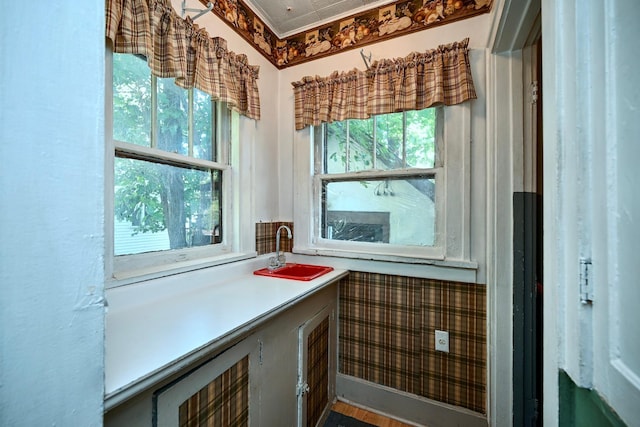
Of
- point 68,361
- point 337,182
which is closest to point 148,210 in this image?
point 68,361

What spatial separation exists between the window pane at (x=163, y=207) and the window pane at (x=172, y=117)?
0.13 meters

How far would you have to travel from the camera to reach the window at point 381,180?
1.72m

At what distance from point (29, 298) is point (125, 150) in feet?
3.35

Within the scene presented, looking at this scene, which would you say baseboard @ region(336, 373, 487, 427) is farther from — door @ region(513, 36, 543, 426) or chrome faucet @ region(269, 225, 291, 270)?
chrome faucet @ region(269, 225, 291, 270)

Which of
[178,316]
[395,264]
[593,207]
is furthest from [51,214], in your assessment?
[395,264]

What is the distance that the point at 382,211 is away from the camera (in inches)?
73.1

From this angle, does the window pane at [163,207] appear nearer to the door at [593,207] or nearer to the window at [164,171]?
the window at [164,171]

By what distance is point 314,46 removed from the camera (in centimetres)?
200

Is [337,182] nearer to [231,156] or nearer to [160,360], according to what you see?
[231,156]

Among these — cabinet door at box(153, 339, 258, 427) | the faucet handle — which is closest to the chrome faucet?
the faucet handle

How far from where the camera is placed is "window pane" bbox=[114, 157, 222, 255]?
1.21 meters

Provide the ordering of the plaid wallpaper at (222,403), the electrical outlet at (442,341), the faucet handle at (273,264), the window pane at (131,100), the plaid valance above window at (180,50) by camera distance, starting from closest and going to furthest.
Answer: the plaid wallpaper at (222,403) < the plaid valance above window at (180,50) < the window pane at (131,100) < the electrical outlet at (442,341) < the faucet handle at (273,264)

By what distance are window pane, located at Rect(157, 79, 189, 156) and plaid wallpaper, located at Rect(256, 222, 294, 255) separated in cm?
73

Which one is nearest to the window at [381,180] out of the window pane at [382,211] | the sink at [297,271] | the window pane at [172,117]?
the window pane at [382,211]
